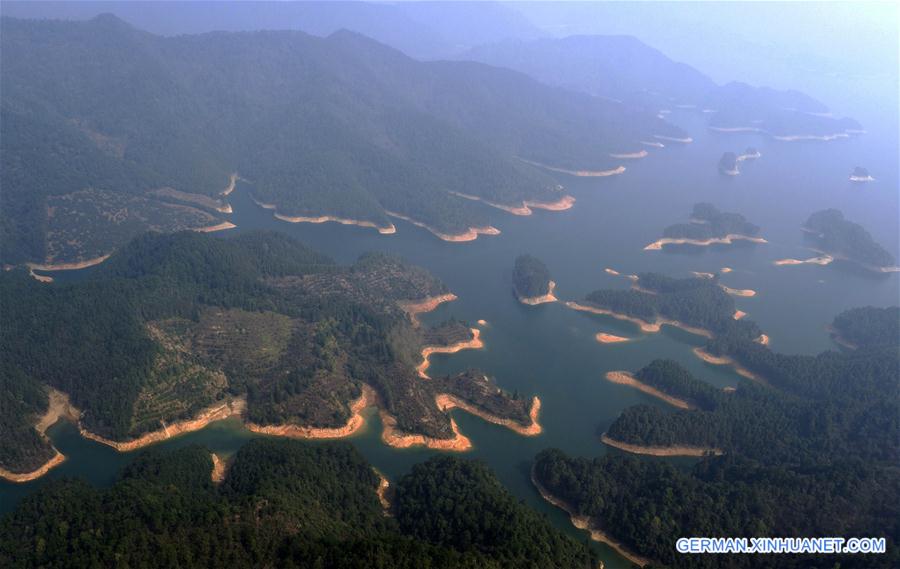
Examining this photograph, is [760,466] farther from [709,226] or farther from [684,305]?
[709,226]

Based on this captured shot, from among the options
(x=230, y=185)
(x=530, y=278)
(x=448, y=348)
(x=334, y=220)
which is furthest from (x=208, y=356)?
(x=230, y=185)

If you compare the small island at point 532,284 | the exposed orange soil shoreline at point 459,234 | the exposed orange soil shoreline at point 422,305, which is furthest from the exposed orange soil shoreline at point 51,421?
the exposed orange soil shoreline at point 459,234

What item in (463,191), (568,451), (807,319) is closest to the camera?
(568,451)

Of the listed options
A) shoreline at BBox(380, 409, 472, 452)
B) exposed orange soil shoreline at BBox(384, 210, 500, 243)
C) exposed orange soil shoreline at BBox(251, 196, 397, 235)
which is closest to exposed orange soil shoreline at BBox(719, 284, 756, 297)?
exposed orange soil shoreline at BBox(384, 210, 500, 243)

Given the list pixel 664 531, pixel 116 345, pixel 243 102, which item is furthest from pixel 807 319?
pixel 243 102

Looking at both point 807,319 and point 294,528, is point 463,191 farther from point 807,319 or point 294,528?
point 294,528
